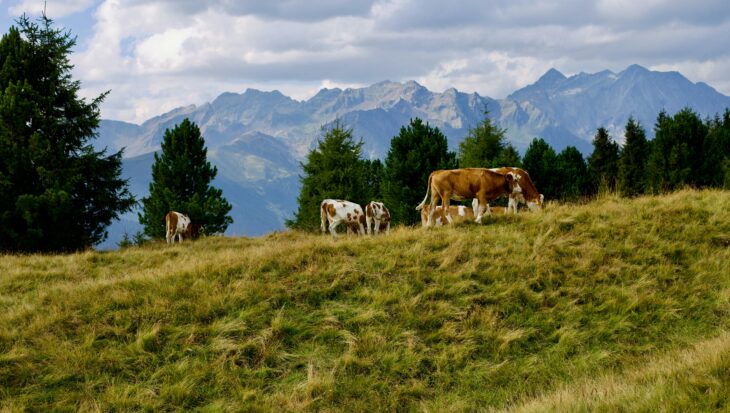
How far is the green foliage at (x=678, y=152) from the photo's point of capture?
45375mm

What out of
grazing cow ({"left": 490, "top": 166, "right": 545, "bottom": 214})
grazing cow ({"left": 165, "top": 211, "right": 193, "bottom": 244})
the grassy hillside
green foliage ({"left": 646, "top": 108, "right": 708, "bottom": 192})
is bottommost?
the grassy hillside

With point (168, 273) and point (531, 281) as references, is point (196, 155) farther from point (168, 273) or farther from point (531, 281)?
point (531, 281)

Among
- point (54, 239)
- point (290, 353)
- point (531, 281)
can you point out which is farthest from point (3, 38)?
point (531, 281)

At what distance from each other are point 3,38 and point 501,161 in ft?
121

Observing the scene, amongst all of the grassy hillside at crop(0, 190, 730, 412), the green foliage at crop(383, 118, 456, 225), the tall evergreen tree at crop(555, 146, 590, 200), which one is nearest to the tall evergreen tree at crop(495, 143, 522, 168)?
the tall evergreen tree at crop(555, 146, 590, 200)

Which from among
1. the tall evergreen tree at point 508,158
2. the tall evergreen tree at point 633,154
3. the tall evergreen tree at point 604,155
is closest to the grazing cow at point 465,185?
the tall evergreen tree at point 508,158

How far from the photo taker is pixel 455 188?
14.6m

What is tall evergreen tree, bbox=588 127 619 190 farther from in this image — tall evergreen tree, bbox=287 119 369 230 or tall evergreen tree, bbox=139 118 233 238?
tall evergreen tree, bbox=139 118 233 238

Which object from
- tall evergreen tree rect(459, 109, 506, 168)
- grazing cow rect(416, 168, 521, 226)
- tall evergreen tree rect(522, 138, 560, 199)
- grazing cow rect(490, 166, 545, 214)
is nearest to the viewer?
grazing cow rect(416, 168, 521, 226)

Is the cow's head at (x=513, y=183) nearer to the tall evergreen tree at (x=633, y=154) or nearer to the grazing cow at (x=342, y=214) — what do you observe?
the grazing cow at (x=342, y=214)

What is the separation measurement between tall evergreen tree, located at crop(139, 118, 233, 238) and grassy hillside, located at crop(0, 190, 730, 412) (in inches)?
783

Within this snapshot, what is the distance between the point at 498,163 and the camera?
43906 mm

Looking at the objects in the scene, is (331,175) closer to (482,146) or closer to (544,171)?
(482,146)

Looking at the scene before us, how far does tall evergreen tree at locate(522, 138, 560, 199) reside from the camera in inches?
1769
